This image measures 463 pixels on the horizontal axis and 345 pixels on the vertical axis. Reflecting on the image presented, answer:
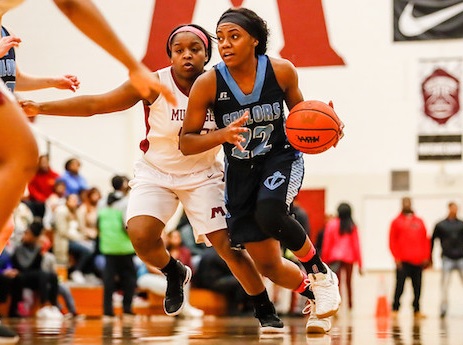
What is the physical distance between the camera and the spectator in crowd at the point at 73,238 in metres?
13.1

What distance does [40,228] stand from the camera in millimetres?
11773

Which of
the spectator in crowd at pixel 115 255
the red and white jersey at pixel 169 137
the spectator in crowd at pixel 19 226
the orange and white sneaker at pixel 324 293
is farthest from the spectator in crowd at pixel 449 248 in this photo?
the red and white jersey at pixel 169 137

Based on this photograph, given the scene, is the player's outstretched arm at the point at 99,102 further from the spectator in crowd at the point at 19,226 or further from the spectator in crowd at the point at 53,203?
the spectator in crowd at the point at 53,203

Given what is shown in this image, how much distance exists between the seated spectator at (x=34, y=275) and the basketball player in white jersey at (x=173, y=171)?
6.33 meters

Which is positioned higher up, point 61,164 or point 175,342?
point 61,164

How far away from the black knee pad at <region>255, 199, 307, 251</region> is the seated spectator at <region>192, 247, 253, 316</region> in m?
7.20

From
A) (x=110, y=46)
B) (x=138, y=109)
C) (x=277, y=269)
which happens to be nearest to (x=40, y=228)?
(x=138, y=109)

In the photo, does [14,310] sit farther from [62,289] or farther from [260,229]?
[260,229]

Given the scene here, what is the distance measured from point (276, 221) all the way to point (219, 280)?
296 inches

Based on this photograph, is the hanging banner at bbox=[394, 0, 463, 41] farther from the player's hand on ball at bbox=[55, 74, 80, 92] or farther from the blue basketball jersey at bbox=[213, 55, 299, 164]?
the player's hand on ball at bbox=[55, 74, 80, 92]

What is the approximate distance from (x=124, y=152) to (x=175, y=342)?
1283 centimetres

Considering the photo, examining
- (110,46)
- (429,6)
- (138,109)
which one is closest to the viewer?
(110,46)

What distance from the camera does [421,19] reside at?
15492mm

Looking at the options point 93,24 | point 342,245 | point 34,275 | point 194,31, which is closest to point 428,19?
point 342,245
